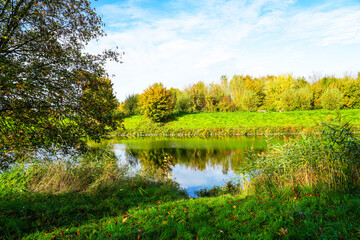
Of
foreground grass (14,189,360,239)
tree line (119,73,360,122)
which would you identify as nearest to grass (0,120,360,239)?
foreground grass (14,189,360,239)

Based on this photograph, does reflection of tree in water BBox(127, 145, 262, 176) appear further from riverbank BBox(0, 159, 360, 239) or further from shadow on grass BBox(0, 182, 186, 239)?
riverbank BBox(0, 159, 360, 239)

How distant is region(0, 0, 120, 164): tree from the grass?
4.07 feet

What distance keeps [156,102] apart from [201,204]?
3183 cm

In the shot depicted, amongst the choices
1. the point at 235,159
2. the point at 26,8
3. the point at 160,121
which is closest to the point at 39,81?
the point at 26,8

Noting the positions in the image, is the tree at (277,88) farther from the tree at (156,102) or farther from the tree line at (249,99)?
the tree at (156,102)

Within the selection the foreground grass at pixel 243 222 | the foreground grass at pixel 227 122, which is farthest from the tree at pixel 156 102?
the foreground grass at pixel 243 222

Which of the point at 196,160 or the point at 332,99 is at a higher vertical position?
the point at 332,99

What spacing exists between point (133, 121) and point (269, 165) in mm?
34499

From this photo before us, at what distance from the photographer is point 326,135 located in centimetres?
604

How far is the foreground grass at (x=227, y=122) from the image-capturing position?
30562 millimetres

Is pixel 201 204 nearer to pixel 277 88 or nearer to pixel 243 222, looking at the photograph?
pixel 243 222

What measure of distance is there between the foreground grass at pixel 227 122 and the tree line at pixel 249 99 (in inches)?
102

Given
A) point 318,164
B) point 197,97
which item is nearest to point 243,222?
point 318,164

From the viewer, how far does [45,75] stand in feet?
20.3
